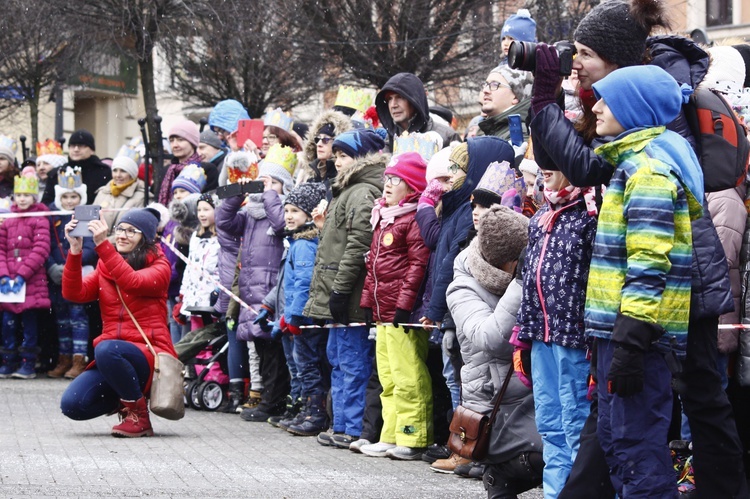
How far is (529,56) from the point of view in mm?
5984

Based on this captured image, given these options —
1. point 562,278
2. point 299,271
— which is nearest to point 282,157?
point 299,271

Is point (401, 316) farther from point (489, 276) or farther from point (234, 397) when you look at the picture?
point (234, 397)

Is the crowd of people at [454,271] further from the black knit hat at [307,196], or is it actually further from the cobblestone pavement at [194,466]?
the cobblestone pavement at [194,466]

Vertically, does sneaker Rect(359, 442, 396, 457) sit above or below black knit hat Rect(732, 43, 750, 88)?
below

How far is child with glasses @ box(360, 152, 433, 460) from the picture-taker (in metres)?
9.56

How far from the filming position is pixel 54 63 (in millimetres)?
23719

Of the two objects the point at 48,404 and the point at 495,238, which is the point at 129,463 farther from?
the point at 48,404

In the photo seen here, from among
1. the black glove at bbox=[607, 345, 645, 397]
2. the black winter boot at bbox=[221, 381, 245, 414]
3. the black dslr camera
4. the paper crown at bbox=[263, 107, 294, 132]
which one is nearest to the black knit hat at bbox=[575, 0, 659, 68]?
the black dslr camera

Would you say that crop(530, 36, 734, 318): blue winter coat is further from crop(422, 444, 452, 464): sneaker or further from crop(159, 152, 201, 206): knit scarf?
crop(159, 152, 201, 206): knit scarf

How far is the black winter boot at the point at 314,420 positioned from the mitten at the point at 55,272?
5369 mm

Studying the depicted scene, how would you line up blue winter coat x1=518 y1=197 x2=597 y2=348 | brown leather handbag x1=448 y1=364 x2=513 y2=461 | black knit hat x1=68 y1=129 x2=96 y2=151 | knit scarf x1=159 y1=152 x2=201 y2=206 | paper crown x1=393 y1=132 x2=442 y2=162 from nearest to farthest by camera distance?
blue winter coat x1=518 y1=197 x2=597 y2=348, brown leather handbag x1=448 y1=364 x2=513 y2=461, paper crown x1=393 y1=132 x2=442 y2=162, knit scarf x1=159 y1=152 x2=201 y2=206, black knit hat x1=68 y1=129 x2=96 y2=151

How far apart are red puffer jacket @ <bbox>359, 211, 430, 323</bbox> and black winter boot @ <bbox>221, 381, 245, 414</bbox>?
3242 millimetres

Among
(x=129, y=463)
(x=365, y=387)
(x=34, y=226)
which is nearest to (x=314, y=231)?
(x=365, y=387)

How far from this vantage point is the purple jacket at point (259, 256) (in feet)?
39.7
